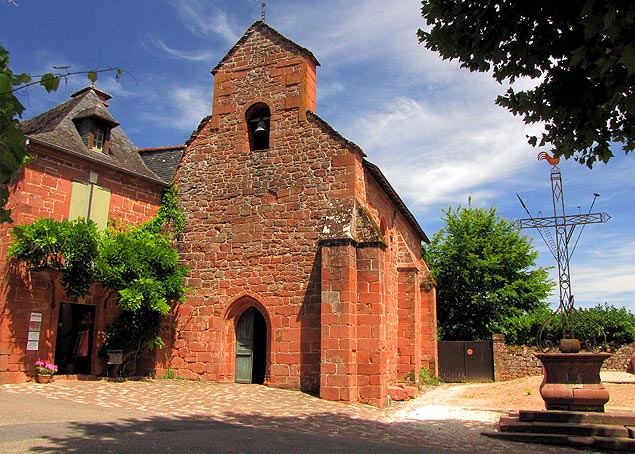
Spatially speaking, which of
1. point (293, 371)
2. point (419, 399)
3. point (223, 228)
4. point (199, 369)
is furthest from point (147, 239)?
point (419, 399)

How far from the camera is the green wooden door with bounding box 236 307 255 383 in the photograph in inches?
556

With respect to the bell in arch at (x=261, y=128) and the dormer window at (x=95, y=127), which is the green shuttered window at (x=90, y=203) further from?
the bell in arch at (x=261, y=128)

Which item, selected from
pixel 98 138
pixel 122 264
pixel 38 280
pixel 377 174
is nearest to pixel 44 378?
pixel 38 280

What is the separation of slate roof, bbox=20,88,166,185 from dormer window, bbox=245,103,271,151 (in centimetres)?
297

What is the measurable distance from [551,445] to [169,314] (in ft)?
32.2

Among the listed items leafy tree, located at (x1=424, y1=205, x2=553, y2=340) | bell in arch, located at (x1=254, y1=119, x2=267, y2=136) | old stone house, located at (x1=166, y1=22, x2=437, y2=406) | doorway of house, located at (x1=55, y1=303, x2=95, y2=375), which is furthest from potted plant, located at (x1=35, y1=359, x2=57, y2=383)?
leafy tree, located at (x1=424, y1=205, x2=553, y2=340)

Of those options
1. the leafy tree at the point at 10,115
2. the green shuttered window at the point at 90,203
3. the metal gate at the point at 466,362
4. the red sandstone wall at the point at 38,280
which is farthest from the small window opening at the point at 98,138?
the metal gate at the point at 466,362

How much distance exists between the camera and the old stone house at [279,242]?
12594mm

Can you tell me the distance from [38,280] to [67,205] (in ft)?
6.49

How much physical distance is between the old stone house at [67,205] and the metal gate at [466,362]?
567 inches

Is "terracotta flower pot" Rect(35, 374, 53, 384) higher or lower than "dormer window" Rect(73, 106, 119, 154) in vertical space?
lower

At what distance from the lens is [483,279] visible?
92.2ft

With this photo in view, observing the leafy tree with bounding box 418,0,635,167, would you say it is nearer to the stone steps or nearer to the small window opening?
the stone steps

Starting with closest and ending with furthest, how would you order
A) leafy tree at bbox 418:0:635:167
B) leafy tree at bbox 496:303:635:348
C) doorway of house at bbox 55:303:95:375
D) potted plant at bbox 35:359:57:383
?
leafy tree at bbox 418:0:635:167, potted plant at bbox 35:359:57:383, doorway of house at bbox 55:303:95:375, leafy tree at bbox 496:303:635:348
